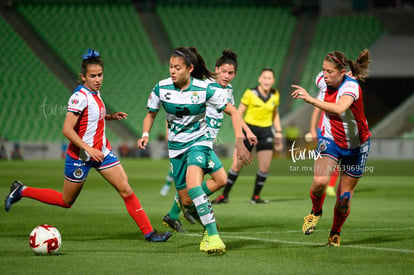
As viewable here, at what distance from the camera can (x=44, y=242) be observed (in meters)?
7.08

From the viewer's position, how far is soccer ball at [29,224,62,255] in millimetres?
7082

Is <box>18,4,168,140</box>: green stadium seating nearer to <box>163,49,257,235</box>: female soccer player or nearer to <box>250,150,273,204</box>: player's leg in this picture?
<box>250,150,273,204</box>: player's leg

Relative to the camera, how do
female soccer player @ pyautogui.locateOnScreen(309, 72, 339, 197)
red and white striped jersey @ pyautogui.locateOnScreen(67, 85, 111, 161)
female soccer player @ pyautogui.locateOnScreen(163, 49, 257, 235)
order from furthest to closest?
female soccer player @ pyautogui.locateOnScreen(163, 49, 257, 235) → female soccer player @ pyautogui.locateOnScreen(309, 72, 339, 197) → red and white striped jersey @ pyautogui.locateOnScreen(67, 85, 111, 161)

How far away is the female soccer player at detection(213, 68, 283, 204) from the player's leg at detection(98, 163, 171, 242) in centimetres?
520

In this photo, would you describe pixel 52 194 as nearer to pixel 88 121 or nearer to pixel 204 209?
pixel 88 121

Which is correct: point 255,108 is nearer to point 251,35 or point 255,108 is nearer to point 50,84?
point 50,84

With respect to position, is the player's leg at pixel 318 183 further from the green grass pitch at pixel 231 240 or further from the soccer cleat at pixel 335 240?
the soccer cleat at pixel 335 240

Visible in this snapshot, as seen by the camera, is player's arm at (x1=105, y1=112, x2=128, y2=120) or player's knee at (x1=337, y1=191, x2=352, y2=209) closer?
player's knee at (x1=337, y1=191, x2=352, y2=209)

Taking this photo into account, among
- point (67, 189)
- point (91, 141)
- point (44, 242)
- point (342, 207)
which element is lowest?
point (44, 242)

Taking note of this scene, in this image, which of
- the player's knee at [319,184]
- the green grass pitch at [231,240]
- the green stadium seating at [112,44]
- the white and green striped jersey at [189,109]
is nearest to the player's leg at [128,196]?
the green grass pitch at [231,240]

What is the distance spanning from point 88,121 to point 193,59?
4.60ft

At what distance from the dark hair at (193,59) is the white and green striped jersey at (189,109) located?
0.63ft

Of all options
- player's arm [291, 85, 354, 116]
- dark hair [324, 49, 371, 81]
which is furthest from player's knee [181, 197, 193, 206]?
dark hair [324, 49, 371, 81]

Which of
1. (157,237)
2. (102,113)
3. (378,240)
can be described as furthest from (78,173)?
(378,240)
